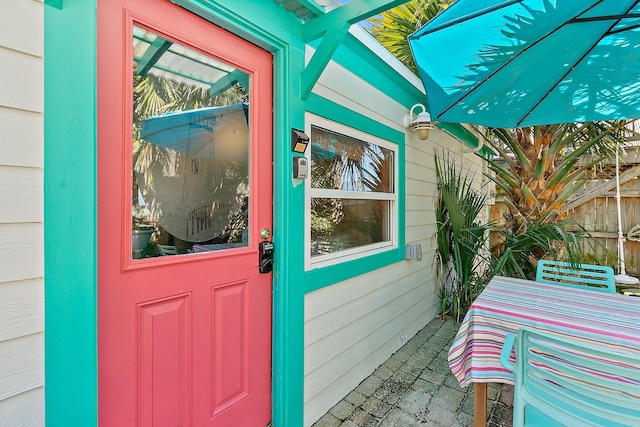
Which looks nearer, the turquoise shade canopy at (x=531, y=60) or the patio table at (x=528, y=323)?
the patio table at (x=528, y=323)

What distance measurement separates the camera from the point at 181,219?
1.43 meters

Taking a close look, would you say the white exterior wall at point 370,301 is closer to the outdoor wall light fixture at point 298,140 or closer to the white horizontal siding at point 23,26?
the outdoor wall light fixture at point 298,140

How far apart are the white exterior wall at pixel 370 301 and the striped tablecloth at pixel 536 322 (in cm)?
81

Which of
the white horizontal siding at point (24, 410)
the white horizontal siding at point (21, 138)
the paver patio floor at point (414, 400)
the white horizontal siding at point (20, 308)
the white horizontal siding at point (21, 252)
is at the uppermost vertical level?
the white horizontal siding at point (21, 138)

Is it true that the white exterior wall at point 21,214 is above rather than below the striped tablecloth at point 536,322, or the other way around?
above

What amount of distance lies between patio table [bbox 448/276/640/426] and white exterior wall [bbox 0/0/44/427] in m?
1.92

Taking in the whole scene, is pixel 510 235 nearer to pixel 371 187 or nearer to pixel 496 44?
pixel 371 187

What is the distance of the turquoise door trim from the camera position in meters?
0.97

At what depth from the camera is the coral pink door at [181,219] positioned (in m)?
1.17

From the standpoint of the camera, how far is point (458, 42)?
70.6 inches

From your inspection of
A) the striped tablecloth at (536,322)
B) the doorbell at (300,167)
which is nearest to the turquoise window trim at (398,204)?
the doorbell at (300,167)

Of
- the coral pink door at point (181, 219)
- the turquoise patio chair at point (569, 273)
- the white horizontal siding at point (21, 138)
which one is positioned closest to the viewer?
the white horizontal siding at point (21, 138)

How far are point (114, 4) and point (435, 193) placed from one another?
11.8ft

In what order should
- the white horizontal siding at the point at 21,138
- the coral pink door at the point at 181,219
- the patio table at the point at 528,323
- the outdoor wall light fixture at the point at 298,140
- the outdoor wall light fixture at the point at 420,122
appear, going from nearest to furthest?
the white horizontal siding at the point at 21,138 → the coral pink door at the point at 181,219 → the patio table at the point at 528,323 → the outdoor wall light fixture at the point at 298,140 → the outdoor wall light fixture at the point at 420,122
